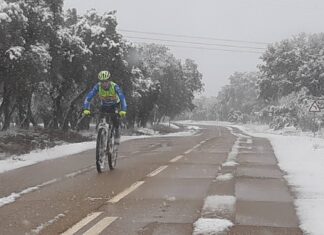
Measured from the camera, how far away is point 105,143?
39.0ft

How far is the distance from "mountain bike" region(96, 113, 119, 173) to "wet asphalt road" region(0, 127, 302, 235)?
261 mm

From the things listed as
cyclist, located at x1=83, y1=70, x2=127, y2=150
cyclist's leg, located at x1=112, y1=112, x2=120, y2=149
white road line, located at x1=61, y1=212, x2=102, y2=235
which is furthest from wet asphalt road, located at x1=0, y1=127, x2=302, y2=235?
cyclist, located at x1=83, y1=70, x2=127, y2=150

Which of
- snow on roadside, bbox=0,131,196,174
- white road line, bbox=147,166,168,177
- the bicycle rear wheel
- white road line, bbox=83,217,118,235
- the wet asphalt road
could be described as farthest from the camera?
snow on roadside, bbox=0,131,196,174

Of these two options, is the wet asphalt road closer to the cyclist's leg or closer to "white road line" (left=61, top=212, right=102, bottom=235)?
"white road line" (left=61, top=212, right=102, bottom=235)

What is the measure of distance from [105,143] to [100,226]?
17.7 ft

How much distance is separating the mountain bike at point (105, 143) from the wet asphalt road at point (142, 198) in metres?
0.26

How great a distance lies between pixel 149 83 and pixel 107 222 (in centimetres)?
4029

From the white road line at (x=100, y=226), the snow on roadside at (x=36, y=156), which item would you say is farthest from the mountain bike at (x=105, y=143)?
the white road line at (x=100, y=226)

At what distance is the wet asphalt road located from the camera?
6.61m

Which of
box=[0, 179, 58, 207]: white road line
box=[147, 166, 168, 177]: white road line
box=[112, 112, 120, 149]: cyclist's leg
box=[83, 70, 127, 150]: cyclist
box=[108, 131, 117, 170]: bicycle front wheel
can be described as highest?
box=[83, 70, 127, 150]: cyclist

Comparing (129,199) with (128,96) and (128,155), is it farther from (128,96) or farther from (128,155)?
(128,96)

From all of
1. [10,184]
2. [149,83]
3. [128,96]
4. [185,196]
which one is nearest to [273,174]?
[185,196]

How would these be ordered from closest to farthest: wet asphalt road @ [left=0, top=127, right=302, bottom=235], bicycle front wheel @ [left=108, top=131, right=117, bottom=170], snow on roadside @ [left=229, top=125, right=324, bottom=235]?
wet asphalt road @ [left=0, top=127, right=302, bottom=235]
snow on roadside @ [left=229, top=125, right=324, bottom=235]
bicycle front wheel @ [left=108, top=131, right=117, bottom=170]

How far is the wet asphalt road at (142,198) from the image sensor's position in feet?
21.7
